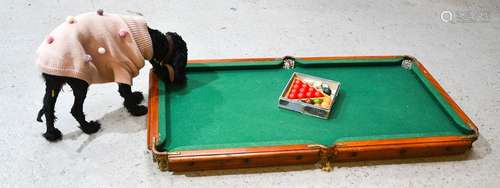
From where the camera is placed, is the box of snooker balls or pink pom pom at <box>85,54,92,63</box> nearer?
pink pom pom at <box>85,54,92,63</box>

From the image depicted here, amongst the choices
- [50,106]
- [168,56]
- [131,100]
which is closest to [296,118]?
[168,56]

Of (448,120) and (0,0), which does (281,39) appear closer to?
(448,120)

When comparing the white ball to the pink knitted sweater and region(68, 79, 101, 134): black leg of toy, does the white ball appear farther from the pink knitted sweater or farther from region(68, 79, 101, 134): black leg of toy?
region(68, 79, 101, 134): black leg of toy

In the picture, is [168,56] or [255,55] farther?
[255,55]

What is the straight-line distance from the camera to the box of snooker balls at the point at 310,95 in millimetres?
1892

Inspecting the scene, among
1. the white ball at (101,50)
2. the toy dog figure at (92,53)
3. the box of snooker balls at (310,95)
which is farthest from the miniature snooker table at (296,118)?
the white ball at (101,50)

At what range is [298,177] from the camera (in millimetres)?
1764

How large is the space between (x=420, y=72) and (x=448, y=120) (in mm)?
350

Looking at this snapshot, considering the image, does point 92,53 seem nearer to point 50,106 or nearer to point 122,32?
point 122,32

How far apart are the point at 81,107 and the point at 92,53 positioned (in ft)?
0.91

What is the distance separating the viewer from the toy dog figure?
5.13ft

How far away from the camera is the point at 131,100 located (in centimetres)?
195

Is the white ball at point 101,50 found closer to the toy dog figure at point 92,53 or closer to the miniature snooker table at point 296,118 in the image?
the toy dog figure at point 92,53

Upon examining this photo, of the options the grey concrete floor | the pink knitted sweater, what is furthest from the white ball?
the grey concrete floor
